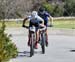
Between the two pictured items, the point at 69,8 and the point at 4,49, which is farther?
the point at 69,8

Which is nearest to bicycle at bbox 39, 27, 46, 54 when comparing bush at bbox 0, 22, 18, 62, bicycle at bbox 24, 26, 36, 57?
A: bicycle at bbox 24, 26, 36, 57

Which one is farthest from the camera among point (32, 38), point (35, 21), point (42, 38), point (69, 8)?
point (69, 8)

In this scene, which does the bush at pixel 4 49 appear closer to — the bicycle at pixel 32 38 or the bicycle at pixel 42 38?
the bicycle at pixel 32 38

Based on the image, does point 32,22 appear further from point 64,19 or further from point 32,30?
point 64,19

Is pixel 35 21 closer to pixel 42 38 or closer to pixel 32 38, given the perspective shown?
pixel 32 38

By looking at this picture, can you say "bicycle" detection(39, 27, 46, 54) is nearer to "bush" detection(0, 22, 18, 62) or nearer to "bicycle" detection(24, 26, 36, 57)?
"bicycle" detection(24, 26, 36, 57)

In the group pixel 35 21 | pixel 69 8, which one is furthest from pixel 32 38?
pixel 69 8

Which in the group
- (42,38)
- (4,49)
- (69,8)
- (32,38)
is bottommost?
(69,8)

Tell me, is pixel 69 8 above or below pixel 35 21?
below

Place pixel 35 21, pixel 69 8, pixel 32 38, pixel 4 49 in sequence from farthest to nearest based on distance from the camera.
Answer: pixel 69 8 → pixel 35 21 → pixel 32 38 → pixel 4 49

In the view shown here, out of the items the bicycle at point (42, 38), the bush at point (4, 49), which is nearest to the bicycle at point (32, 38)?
the bicycle at point (42, 38)

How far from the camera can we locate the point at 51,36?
1011 inches

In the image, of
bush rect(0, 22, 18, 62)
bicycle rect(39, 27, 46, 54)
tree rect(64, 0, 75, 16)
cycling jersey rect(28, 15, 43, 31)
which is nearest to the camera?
bush rect(0, 22, 18, 62)

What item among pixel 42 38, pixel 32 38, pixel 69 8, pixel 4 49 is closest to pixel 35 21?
pixel 32 38
